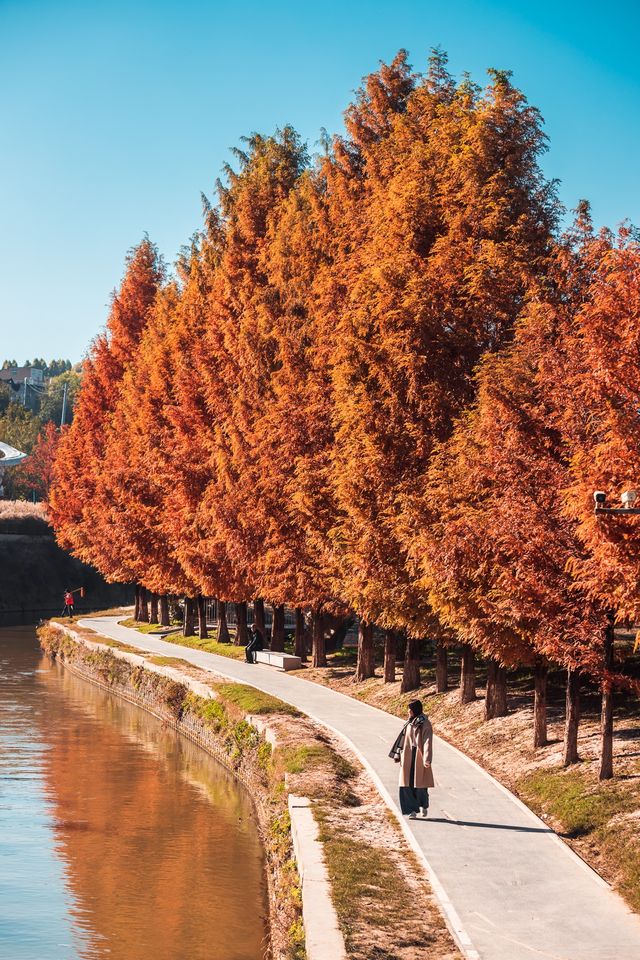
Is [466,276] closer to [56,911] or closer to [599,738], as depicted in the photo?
[599,738]

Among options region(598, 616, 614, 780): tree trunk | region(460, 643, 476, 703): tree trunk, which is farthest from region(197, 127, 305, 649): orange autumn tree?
region(598, 616, 614, 780): tree trunk

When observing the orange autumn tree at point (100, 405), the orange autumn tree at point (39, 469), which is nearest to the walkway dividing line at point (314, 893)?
the orange autumn tree at point (100, 405)

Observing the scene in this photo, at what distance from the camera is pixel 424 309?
2441 centimetres

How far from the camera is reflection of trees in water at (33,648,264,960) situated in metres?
15.0

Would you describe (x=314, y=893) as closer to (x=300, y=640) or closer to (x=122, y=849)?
(x=122, y=849)

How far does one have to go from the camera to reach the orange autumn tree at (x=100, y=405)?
64125 millimetres

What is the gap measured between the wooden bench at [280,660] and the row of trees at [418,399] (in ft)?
7.01

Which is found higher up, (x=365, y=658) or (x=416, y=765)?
(x=365, y=658)

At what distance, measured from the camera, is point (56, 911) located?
16031mm

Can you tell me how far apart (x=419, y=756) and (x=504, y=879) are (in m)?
3.26

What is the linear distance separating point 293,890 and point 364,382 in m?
14.8

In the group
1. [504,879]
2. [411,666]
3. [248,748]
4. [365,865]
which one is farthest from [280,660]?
[504,879]

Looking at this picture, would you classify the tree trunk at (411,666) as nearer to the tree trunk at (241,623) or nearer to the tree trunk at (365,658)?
the tree trunk at (365,658)

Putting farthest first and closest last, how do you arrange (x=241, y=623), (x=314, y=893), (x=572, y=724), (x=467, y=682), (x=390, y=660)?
(x=241, y=623), (x=390, y=660), (x=467, y=682), (x=572, y=724), (x=314, y=893)
